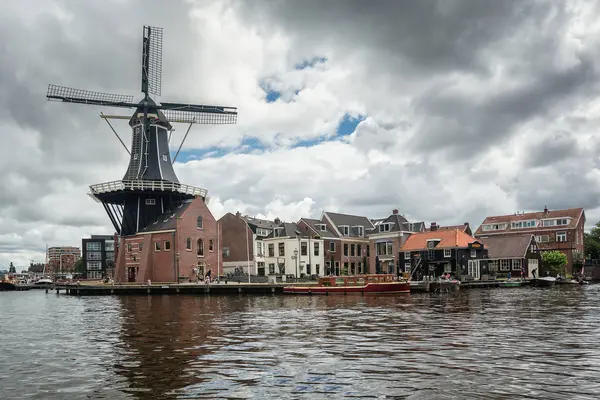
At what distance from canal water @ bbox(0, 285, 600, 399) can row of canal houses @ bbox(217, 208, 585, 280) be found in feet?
146

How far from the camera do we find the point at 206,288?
198 feet

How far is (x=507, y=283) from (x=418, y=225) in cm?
2298

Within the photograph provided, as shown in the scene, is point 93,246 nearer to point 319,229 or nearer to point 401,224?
point 319,229

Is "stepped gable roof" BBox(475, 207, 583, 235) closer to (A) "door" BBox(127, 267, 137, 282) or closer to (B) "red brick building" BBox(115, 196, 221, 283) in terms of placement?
(B) "red brick building" BBox(115, 196, 221, 283)

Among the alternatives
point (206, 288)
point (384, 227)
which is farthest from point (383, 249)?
point (206, 288)

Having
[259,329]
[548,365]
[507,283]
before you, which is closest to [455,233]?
[507,283]

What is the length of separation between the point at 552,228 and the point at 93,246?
130 metres

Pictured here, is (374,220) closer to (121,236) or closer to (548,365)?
(121,236)

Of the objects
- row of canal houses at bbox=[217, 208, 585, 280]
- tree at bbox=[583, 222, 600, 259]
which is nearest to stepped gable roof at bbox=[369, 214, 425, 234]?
row of canal houses at bbox=[217, 208, 585, 280]

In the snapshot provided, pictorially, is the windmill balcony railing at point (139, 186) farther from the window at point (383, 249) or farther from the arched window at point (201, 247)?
the window at point (383, 249)

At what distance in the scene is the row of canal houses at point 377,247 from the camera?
75.3m

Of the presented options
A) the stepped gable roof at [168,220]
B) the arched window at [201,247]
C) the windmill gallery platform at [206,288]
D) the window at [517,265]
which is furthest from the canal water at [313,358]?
the window at [517,265]

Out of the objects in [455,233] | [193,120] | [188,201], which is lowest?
[455,233]

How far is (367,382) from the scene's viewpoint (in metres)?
13.9
